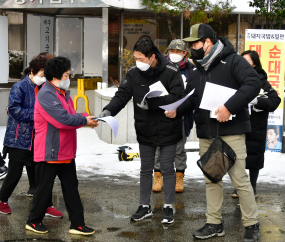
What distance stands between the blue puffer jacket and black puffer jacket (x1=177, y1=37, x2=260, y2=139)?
5.92 feet

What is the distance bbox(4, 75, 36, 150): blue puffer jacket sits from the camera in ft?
15.6

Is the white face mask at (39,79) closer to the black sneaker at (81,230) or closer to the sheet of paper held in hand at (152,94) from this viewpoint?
the sheet of paper held in hand at (152,94)

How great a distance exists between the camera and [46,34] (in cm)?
1230

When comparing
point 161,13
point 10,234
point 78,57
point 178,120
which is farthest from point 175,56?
point 78,57

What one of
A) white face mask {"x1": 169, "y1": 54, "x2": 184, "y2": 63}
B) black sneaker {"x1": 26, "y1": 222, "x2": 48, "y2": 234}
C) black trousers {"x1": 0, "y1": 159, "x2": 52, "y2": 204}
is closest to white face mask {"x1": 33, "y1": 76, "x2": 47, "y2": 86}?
black trousers {"x1": 0, "y1": 159, "x2": 52, "y2": 204}

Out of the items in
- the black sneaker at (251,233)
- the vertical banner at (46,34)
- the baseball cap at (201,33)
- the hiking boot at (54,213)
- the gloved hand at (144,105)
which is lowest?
the hiking boot at (54,213)

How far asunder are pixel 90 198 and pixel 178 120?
166cm

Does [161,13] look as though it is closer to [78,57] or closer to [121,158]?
[78,57]

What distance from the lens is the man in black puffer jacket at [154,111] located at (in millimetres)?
4469

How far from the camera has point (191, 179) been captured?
20.9 feet

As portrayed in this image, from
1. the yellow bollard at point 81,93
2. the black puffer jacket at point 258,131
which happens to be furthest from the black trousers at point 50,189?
the yellow bollard at point 81,93

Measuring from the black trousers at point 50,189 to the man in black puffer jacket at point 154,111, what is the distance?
67 cm

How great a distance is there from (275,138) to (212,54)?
4.49 m

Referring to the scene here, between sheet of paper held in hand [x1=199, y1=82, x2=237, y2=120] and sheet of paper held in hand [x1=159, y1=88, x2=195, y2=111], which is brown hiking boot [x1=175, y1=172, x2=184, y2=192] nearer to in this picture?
sheet of paper held in hand [x1=159, y1=88, x2=195, y2=111]
